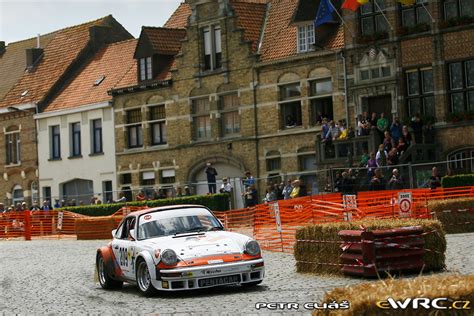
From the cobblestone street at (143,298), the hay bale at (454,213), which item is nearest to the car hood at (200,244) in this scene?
the cobblestone street at (143,298)

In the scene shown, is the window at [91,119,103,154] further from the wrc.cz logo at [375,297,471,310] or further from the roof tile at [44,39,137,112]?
the wrc.cz logo at [375,297,471,310]

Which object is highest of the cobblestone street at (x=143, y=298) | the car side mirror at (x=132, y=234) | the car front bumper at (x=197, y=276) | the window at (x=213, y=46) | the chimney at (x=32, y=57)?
the chimney at (x=32, y=57)

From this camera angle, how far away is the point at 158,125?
53688 millimetres

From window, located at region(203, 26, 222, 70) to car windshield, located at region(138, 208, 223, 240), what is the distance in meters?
30.7

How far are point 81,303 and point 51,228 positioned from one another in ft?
94.9

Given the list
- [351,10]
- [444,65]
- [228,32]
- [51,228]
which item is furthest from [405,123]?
[51,228]

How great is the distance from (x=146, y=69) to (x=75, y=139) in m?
6.82

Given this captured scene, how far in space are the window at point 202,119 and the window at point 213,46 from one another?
1.70 m

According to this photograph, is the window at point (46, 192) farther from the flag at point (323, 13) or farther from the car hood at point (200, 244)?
the car hood at point (200, 244)

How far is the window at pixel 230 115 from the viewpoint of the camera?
49562 millimetres

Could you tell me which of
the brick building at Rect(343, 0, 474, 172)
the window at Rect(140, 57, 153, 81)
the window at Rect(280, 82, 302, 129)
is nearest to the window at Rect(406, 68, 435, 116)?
the brick building at Rect(343, 0, 474, 172)

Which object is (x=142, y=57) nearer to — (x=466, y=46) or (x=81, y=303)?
(x=466, y=46)

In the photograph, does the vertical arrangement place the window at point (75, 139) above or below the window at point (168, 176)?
above

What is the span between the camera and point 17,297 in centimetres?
1948
